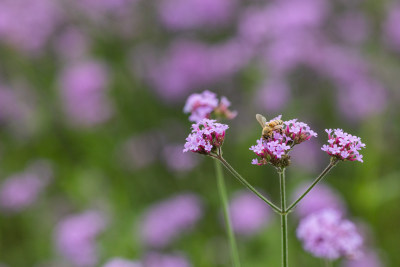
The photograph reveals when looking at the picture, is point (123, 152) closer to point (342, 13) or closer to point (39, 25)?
point (39, 25)

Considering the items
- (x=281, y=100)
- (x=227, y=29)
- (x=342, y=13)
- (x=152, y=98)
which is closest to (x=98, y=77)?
(x=152, y=98)

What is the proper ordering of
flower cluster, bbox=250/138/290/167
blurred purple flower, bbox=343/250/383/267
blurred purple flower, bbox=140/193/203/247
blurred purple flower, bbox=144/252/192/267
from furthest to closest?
blurred purple flower, bbox=140/193/203/247, blurred purple flower, bbox=343/250/383/267, blurred purple flower, bbox=144/252/192/267, flower cluster, bbox=250/138/290/167

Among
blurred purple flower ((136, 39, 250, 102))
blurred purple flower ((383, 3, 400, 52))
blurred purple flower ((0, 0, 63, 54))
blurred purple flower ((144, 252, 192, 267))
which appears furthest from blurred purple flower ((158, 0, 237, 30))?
blurred purple flower ((144, 252, 192, 267))

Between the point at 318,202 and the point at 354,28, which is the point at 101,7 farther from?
the point at 318,202

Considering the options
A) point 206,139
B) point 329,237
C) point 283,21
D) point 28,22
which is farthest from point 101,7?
point 206,139

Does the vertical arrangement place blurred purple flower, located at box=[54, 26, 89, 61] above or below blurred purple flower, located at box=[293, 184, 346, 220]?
above

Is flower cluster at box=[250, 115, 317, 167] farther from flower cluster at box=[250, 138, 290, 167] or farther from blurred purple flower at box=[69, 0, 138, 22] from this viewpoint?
blurred purple flower at box=[69, 0, 138, 22]
